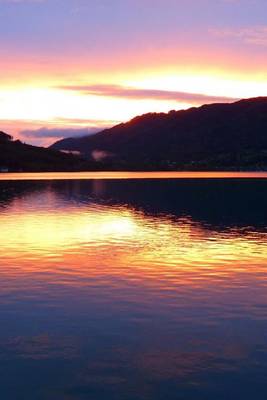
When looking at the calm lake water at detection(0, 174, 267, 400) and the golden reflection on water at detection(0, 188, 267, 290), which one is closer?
the calm lake water at detection(0, 174, 267, 400)

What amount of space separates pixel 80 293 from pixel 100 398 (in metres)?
16.0

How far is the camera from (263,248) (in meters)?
55.3

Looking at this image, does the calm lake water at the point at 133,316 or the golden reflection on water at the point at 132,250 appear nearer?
the calm lake water at the point at 133,316

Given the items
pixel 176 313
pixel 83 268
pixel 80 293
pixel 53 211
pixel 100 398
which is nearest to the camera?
pixel 100 398

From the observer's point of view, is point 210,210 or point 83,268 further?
point 210,210

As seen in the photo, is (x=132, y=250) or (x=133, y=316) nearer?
(x=133, y=316)

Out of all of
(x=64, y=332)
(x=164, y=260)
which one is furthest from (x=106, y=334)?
(x=164, y=260)

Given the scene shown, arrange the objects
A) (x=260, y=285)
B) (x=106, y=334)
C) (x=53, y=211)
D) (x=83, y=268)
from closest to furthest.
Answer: (x=106, y=334) → (x=260, y=285) → (x=83, y=268) → (x=53, y=211)

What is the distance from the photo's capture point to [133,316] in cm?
3019

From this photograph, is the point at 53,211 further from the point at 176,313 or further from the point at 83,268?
the point at 176,313

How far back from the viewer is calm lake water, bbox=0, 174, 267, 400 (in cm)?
2116

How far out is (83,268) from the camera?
4388 cm

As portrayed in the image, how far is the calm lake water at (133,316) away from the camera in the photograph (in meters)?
21.2

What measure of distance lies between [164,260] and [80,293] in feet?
43.1
